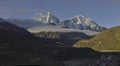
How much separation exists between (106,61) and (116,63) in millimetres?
8381

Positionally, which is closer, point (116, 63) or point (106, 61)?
point (116, 63)

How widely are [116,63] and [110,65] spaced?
8.64ft

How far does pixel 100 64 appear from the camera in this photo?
10656cm

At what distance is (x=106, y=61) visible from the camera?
113 meters

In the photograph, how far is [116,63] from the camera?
343ft

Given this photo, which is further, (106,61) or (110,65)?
(106,61)

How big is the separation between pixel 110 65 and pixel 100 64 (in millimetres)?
4331

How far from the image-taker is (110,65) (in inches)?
4053

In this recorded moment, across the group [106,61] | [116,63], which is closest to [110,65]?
[116,63]

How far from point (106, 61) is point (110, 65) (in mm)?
9944

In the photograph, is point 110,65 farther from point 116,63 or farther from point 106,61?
point 106,61

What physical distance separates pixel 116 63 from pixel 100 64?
15.4ft
